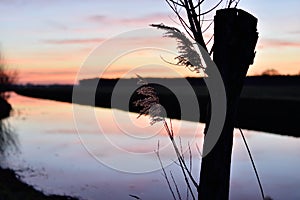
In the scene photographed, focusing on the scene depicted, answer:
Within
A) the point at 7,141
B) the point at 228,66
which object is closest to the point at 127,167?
the point at 7,141

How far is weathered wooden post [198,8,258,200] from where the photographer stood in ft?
8.68

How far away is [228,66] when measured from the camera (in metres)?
2.67

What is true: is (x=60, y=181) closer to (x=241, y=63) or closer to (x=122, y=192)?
(x=122, y=192)

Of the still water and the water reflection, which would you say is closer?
the still water

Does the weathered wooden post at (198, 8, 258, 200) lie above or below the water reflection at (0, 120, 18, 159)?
above

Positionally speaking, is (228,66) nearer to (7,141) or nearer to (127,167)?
(127,167)

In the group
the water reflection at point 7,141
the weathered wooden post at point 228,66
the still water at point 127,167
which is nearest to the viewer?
the weathered wooden post at point 228,66

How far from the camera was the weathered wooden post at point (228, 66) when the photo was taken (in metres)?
2.64

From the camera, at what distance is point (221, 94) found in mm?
2682

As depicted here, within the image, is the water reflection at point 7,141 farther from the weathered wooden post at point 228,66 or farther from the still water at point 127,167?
the weathered wooden post at point 228,66

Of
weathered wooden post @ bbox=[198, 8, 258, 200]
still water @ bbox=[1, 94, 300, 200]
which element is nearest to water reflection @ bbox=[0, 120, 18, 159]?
still water @ bbox=[1, 94, 300, 200]

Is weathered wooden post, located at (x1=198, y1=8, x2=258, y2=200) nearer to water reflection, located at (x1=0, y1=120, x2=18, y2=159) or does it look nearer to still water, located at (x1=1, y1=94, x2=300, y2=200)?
still water, located at (x1=1, y1=94, x2=300, y2=200)

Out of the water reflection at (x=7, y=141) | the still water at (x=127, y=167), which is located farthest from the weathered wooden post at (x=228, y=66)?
the water reflection at (x=7, y=141)

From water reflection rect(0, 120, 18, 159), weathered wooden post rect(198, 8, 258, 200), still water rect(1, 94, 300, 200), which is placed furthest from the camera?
water reflection rect(0, 120, 18, 159)
